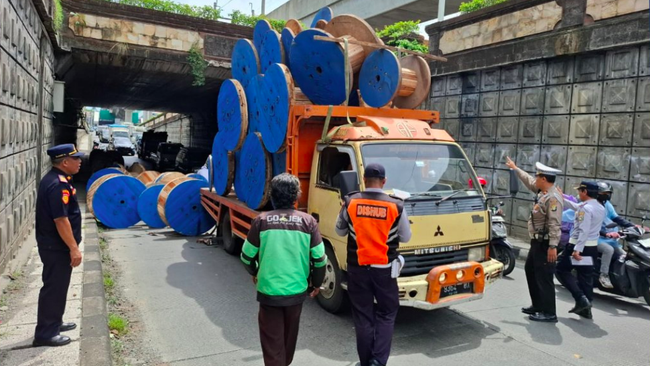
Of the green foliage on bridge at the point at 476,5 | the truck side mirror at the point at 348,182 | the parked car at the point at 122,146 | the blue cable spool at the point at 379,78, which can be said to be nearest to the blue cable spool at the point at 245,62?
the blue cable spool at the point at 379,78

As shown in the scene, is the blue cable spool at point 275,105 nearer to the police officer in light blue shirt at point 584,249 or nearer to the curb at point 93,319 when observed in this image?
the curb at point 93,319

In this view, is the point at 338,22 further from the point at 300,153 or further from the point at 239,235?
the point at 239,235

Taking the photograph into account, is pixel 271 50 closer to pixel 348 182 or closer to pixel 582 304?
pixel 348 182

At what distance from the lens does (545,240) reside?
5445 millimetres

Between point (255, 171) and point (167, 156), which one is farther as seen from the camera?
point (167, 156)

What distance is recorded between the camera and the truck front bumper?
463cm

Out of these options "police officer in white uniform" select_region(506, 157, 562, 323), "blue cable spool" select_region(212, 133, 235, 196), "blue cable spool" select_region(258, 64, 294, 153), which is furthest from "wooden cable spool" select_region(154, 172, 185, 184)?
"police officer in white uniform" select_region(506, 157, 562, 323)

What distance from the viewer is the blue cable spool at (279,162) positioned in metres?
6.66

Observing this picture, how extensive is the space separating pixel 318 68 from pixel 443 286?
11.1 ft

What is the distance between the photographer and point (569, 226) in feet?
22.1

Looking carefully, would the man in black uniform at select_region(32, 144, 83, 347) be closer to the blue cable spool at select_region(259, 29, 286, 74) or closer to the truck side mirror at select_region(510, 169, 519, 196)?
the blue cable spool at select_region(259, 29, 286, 74)

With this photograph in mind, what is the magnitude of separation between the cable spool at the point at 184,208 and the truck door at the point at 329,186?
4709 millimetres

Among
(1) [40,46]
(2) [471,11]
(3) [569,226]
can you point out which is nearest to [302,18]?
(2) [471,11]

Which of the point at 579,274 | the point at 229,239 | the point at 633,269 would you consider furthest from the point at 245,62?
the point at 633,269
